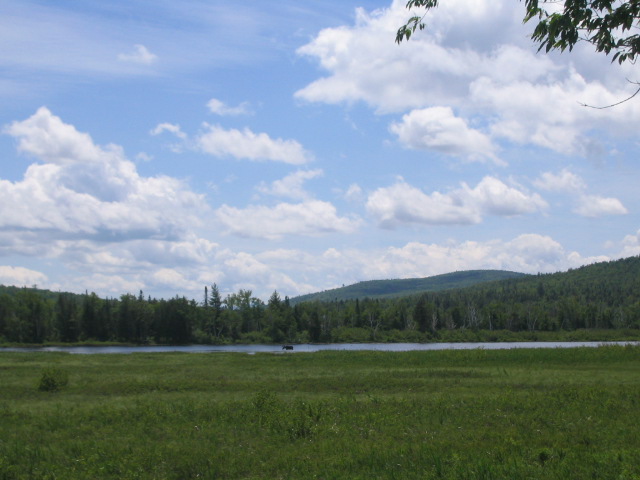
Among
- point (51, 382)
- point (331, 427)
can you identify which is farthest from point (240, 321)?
point (331, 427)

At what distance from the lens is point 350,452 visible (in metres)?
14.0

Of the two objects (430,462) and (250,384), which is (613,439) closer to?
(430,462)

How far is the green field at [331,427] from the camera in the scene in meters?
12.7

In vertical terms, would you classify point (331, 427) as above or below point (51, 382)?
below

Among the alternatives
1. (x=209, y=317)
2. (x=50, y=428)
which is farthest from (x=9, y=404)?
(x=209, y=317)

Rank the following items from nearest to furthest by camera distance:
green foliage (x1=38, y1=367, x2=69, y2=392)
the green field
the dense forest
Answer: the green field, green foliage (x1=38, y1=367, x2=69, y2=392), the dense forest

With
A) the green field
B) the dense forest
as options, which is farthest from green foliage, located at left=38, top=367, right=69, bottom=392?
the dense forest

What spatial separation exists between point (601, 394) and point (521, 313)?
167834 mm

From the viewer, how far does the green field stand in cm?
1266

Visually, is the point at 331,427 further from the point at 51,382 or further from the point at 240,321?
the point at 240,321

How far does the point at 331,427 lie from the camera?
17156mm

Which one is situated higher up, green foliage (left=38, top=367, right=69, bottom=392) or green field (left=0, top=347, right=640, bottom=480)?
green foliage (left=38, top=367, right=69, bottom=392)

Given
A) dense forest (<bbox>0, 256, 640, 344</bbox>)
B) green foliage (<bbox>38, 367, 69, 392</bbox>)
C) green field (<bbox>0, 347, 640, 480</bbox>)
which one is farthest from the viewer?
dense forest (<bbox>0, 256, 640, 344</bbox>)

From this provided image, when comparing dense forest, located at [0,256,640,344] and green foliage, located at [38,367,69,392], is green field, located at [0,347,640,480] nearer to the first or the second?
green foliage, located at [38,367,69,392]
